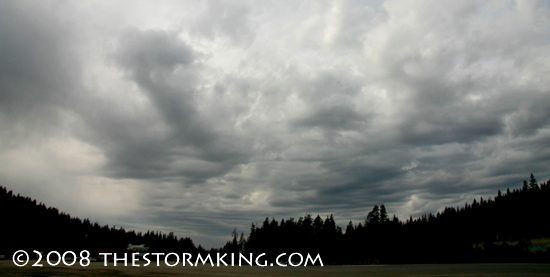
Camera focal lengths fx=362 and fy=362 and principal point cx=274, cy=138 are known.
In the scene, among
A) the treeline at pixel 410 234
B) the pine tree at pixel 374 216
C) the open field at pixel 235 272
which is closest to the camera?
the open field at pixel 235 272

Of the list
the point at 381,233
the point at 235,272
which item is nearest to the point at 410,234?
the point at 381,233

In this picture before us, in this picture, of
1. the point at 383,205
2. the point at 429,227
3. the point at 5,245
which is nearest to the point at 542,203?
the point at 429,227

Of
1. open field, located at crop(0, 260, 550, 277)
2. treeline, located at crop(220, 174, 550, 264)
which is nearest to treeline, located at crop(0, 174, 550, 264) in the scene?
treeline, located at crop(220, 174, 550, 264)

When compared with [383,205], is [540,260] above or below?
below

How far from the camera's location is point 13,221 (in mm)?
183000

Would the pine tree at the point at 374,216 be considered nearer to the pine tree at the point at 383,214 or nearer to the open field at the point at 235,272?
the pine tree at the point at 383,214

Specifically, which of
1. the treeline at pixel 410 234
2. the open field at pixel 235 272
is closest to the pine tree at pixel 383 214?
the treeline at pixel 410 234

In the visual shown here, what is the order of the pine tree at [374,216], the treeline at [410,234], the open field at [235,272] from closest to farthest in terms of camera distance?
the open field at [235,272]
the treeline at [410,234]
the pine tree at [374,216]

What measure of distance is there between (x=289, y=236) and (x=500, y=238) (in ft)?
333

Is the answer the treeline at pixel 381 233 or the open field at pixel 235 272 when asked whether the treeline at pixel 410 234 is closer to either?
the treeline at pixel 381 233

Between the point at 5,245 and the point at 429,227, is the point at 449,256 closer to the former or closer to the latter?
the point at 429,227

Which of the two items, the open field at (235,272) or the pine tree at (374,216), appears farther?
the pine tree at (374,216)

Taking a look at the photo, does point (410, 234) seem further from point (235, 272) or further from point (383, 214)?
point (235, 272)

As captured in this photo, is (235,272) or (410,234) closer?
(235,272)
